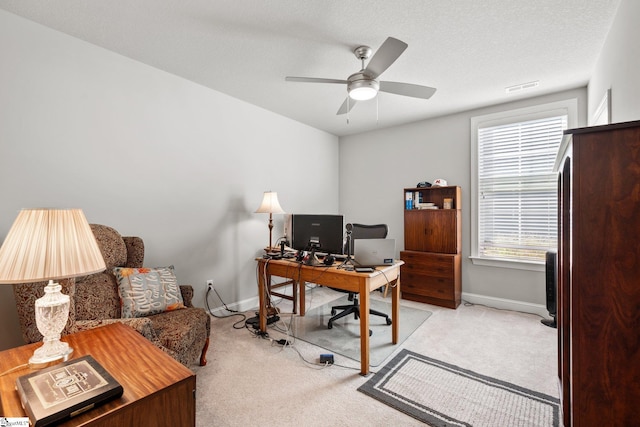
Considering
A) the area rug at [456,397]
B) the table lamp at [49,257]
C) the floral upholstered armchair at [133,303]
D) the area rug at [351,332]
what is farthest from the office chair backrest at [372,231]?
the table lamp at [49,257]

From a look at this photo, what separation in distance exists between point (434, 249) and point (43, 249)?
376cm

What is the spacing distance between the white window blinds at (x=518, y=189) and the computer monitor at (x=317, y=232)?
236 centimetres

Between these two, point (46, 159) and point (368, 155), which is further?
point (368, 155)

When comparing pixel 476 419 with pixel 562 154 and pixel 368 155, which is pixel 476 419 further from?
pixel 368 155

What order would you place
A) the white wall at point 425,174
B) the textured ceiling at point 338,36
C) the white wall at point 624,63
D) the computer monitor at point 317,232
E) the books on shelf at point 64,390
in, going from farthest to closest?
the white wall at point 425,174, the computer monitor at point 317,232, the textured ceiling at point 338,36, the white wall at point 624,63, the books on shelf at point 64,390

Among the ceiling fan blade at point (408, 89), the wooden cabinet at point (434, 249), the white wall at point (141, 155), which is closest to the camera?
the white wall at point (141, 155)

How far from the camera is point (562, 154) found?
50.5 inches

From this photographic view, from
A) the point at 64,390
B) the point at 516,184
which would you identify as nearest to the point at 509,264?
the point at 516,184

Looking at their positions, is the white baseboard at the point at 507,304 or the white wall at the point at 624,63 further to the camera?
the white baseboard at the point at 507,304

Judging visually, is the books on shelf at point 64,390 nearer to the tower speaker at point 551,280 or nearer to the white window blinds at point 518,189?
the tower speaker at point 551,280

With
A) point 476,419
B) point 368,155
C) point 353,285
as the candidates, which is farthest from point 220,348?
point 368,155

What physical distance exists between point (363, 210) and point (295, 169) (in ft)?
4.65

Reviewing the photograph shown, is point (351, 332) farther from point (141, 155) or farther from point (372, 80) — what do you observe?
point (141, 155)

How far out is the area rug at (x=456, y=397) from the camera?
1.69m
